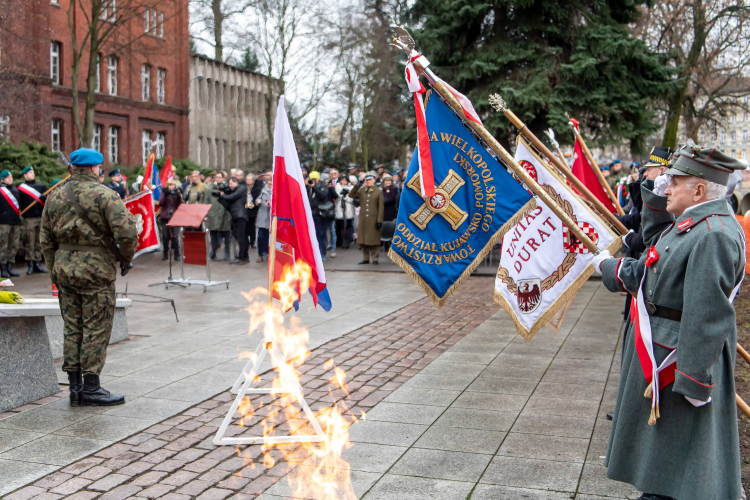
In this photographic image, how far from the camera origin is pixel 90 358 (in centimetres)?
623

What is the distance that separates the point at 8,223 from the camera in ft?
49.3

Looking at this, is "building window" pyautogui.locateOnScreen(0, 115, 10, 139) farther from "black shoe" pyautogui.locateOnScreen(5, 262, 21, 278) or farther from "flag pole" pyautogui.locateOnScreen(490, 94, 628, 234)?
"flag pole" pyautogui.locateOnScreen(490, 94, 628, 234)

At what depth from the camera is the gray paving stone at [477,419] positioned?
5.80m

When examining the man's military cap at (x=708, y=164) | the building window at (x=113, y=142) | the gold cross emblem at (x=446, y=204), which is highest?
the building window at (x=113, y=142)

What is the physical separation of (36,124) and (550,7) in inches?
913

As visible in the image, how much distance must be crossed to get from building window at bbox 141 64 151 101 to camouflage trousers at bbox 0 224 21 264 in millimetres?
30023

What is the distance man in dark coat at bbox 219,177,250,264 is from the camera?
57.1 feet

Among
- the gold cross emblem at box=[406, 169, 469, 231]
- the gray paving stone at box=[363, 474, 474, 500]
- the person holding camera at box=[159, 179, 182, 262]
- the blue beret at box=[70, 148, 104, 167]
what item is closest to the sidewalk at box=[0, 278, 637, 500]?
the gray paving stone at box=[363, 474, 474, 500]

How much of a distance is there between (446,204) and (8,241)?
40.5 feet

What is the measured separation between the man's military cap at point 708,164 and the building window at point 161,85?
44.1m

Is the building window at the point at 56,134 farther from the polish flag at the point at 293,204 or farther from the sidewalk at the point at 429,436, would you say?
the polish flag at the point at 293,204

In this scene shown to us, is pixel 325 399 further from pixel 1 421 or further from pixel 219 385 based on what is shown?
pixel 1 421

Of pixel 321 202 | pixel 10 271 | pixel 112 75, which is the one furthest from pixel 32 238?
pixel 112 75

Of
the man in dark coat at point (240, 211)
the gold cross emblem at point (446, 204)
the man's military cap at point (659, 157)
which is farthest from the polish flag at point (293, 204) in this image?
the man in dark coat at point (240, 211)
